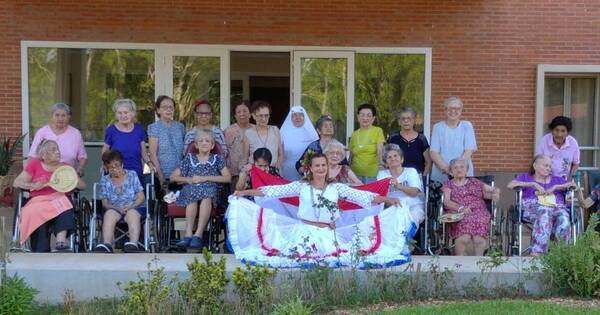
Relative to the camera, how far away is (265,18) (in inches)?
446

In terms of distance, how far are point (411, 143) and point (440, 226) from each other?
3.32 feet

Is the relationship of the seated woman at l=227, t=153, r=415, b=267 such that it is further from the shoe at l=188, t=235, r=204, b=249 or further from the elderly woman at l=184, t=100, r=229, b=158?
the elderly woman at l=184, t=100, r=229, b=158

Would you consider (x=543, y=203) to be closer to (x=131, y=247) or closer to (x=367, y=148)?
(x=367, y=148)

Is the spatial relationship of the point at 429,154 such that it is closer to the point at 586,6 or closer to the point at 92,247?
the point at 92,247

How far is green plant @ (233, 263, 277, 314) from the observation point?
5262mm

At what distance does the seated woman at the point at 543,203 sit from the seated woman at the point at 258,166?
2.59 metres

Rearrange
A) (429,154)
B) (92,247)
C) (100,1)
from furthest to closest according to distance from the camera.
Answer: (100,1)
(429,154)
(92,247)

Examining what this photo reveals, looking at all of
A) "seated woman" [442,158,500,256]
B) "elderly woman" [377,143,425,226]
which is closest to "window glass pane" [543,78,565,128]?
"seated woman" [442,158,500,256]

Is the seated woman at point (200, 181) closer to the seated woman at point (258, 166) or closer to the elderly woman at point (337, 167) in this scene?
the seated woman at point (258, 166)

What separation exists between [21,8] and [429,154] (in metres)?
6.87

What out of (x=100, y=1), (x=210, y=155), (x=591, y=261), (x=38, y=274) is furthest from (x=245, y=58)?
(x=591, y=261)

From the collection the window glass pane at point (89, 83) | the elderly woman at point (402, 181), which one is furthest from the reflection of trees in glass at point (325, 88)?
the elderly woman at point (402, 181)

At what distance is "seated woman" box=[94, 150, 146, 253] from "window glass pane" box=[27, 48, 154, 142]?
4.17m

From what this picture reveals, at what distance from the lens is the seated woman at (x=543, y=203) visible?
7.58 m
